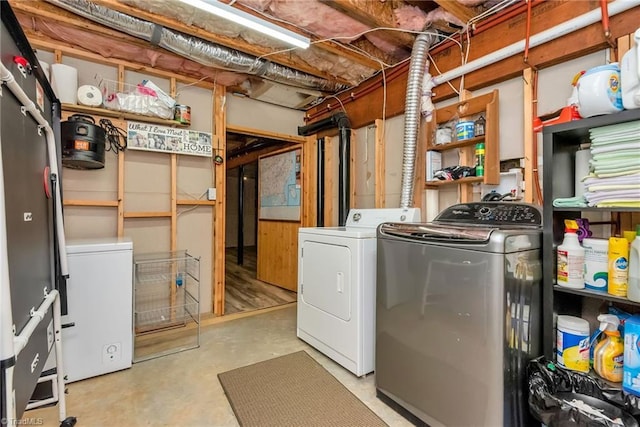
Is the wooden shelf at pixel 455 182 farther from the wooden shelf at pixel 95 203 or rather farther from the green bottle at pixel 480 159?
the wooden shelf at pixel 95 203

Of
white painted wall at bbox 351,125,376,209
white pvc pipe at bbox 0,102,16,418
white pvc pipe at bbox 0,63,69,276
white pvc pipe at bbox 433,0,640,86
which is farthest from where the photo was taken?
white painted wall at bbox 351,125,376,209

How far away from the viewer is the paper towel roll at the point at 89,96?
7.92 feet

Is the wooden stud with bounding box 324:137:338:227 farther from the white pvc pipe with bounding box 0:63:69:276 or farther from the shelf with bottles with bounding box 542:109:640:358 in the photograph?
the white pvc pipe with bounding box 0:63:69:276

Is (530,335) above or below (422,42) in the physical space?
below

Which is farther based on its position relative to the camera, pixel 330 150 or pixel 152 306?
pixel 330 150

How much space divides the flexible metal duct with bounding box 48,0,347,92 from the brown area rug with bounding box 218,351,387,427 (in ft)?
8.28

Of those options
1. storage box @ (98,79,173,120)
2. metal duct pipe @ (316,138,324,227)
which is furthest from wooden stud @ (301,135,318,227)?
storage box @ (98,79,173,120)

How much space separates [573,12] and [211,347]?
3.46 meters

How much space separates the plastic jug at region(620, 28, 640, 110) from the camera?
45.0 inches

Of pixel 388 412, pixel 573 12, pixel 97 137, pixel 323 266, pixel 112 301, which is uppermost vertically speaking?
pixel 573 12

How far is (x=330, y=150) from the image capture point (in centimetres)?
390

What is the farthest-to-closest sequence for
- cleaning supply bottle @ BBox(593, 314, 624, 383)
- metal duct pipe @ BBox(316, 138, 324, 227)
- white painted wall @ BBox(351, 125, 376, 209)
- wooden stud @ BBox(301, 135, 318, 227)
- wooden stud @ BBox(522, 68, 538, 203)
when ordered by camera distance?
wooden stud @ BBox(301, 135, 318, 227), metal duct pipe @ BBox(316, 138, 324, 227), white painted wall @ BBox(351, 125, 376, 209), wooden stud @ BBox(522, 68, 538, 203), cleaning supply bottle @ BBox(593, 314, 624, 383)

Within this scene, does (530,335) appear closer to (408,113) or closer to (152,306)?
(408,113)

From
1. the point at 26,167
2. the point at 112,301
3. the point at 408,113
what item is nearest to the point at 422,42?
the point at 408,113
